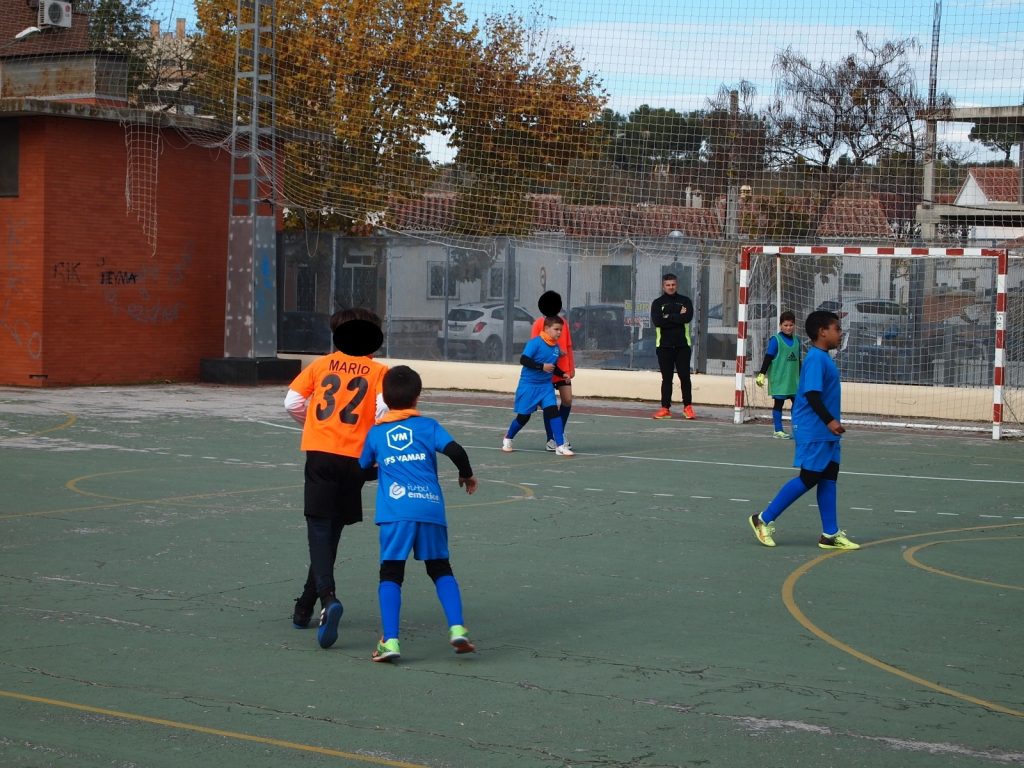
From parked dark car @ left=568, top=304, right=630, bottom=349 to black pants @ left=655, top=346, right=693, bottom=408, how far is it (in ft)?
12.2

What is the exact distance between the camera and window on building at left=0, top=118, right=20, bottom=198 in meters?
23.9

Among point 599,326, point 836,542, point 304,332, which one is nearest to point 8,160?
point 304,332

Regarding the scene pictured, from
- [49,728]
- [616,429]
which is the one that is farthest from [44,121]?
[49,728]

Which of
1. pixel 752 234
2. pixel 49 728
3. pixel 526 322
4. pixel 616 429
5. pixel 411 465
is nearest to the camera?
pixel 49 728

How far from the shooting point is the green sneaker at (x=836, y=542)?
991cm

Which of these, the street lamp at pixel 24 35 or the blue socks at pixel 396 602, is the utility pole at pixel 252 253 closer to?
the street lamp at pixel 24 35

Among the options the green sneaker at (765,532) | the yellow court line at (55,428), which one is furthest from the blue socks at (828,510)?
the yellow court line at (55,428)

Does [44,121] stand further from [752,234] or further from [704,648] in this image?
[704,648]

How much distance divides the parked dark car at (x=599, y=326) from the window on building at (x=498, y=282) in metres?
1.26

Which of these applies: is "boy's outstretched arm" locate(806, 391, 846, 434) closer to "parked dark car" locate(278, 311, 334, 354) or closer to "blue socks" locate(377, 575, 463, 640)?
"blue socks" locate(377, 575, 463, 640)

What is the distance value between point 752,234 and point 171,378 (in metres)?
12.0

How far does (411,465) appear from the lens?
669 centimetres

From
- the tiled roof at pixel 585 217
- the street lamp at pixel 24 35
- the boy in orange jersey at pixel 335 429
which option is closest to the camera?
the boy in orange jersey at pixel 335 429

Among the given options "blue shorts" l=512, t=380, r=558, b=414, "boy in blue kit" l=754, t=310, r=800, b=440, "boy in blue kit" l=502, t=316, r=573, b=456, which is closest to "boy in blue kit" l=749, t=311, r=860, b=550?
"boy in blue kit" l=502, t=316, r=573, b=456
